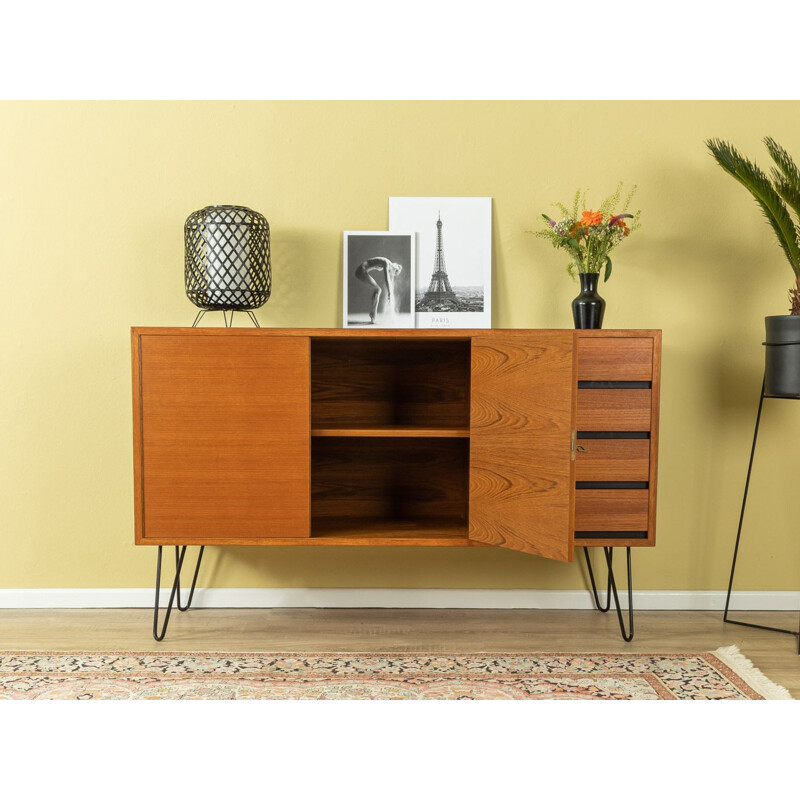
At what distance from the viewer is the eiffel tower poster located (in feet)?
8.38

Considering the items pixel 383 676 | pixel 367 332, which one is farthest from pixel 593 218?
pixel 383 676

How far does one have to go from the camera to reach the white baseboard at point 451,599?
261 centimetres

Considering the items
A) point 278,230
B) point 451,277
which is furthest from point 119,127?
point 451,277

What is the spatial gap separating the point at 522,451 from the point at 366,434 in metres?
0.49

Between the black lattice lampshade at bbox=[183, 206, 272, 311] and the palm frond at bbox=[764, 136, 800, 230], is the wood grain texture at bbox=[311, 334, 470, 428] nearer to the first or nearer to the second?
the black lattice lampshade at bbox=[183, 206, 272, 311]

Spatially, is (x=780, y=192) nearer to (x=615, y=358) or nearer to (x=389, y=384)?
(x=615, y=358)

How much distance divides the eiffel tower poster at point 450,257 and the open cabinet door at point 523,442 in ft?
1.26

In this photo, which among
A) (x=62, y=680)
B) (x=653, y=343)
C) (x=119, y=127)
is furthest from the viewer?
(x=119, y=127)

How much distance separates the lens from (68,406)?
2564mm

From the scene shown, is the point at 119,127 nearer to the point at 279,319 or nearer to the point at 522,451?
the point at 279,319

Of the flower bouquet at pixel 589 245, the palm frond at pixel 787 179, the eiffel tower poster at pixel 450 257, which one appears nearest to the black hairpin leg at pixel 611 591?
the flower bouquet at pixel 589 245

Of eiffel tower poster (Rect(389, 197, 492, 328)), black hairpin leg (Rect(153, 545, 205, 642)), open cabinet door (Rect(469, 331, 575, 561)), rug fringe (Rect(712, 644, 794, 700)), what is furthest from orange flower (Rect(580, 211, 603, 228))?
black hairpin leg (Rect(153, 545, 205, 642))

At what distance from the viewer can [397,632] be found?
2387 millimetres

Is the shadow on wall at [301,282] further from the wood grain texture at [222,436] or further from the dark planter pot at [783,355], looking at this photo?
the dark planter pot at [783,355]
